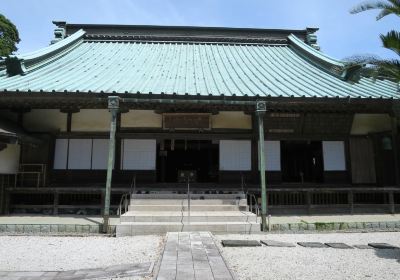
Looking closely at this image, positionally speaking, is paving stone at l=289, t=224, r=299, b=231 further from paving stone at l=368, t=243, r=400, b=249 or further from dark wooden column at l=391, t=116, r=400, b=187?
dark wooden column at l=391, t=116, r=400, b=187

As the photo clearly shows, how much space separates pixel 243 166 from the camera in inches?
521

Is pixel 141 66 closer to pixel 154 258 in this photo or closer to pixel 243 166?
pixel 243 166

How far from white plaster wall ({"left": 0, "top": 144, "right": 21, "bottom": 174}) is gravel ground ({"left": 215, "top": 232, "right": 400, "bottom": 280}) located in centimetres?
751

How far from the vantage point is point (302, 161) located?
1598 cm

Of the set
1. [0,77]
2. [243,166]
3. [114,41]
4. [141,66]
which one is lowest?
[243,166]

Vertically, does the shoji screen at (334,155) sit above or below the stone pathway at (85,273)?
above

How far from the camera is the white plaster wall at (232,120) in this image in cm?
1327

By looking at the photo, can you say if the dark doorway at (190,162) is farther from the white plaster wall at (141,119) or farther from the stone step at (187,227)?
the stone step at (187,227)

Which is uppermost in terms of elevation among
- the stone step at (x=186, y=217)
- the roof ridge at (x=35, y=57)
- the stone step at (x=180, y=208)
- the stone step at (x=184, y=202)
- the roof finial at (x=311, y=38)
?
the roof finial at (x=311, y=38)

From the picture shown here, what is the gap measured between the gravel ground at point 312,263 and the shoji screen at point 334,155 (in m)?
5.16

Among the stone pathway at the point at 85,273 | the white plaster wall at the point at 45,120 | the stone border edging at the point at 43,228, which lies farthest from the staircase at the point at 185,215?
the white plaster wall at the point at 45,120

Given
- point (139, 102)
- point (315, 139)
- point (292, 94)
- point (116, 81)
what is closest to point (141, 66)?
point (116, 81)

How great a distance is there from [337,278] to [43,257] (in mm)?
5460

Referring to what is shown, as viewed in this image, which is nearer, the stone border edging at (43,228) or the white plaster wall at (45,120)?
the stone border edging at (43,228)
